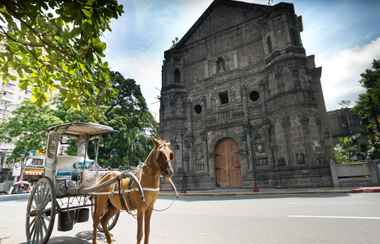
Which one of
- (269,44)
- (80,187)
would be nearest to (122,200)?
(80,187)

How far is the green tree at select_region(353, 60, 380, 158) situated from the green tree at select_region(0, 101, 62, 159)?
86.2 feet

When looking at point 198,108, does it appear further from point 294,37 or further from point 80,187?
point 80,187

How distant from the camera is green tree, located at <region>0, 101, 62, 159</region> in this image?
58.6ft

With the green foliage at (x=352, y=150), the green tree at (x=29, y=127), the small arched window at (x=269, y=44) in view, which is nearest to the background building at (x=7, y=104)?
the green tree at (x=29, y=127)

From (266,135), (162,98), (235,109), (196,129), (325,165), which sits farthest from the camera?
(162,98)

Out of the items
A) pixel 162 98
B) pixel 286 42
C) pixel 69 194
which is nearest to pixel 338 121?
pixel 286 42

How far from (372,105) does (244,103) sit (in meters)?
11.0

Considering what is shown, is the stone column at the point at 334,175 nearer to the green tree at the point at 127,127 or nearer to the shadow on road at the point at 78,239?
the shadow on road at the point at 78,239

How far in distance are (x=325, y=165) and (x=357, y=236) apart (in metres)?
10.9

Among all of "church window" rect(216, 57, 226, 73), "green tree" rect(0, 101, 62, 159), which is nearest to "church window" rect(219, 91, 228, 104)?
"church window" rect(216, 57, 226, 73)

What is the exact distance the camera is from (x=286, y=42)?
52.4 ft

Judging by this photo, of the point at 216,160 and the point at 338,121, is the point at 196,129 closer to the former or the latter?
the point at 216,160

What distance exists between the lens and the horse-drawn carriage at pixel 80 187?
361 cm

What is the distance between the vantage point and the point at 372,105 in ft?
58.7
